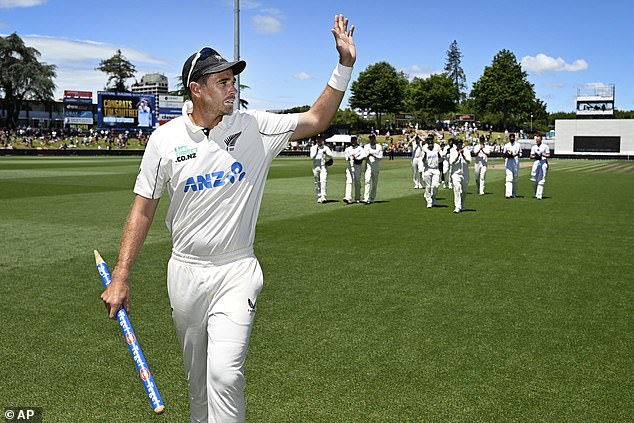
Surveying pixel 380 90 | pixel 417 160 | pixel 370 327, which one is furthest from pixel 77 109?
pixel 370 327

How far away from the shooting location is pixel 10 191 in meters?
22.9

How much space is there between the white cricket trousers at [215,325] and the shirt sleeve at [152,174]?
0.42 m

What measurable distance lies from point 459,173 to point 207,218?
49.1 feet

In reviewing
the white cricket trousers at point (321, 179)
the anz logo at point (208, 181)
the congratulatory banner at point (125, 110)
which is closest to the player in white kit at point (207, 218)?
the anz logo at point (208, 181)

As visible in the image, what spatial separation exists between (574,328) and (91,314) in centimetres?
531

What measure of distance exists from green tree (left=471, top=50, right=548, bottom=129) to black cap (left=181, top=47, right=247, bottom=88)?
12341 centimetres

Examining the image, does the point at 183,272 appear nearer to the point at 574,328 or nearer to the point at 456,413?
the point at 456,413

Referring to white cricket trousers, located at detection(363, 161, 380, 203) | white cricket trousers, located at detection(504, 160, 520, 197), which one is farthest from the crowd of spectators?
white cricket trousers, located at detection(504, 160, 520, 197)

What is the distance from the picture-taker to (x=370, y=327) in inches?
266

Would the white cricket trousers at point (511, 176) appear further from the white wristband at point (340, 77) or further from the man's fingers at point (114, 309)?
the man's fingers at point (114, 309)

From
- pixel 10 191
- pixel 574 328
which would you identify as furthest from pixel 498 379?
pixel 10 191

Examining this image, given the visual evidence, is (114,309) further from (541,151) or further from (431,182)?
(541,151)

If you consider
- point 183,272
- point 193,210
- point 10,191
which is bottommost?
point 10,191

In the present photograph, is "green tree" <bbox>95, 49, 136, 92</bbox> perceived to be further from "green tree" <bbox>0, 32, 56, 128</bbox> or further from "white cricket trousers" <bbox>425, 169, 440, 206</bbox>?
"white cricket trousers" <bbox>425, 169, 440, 206</bbox>
